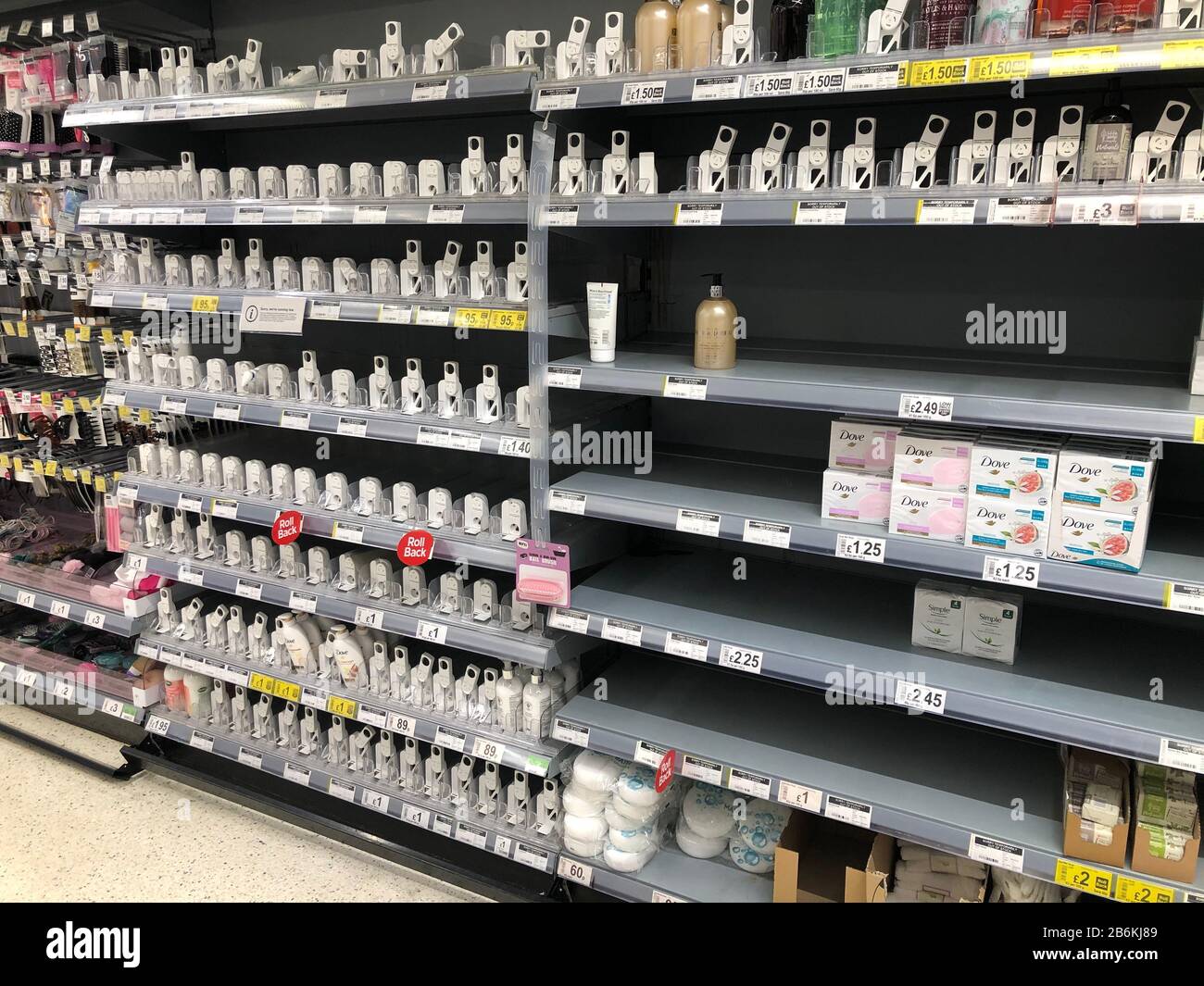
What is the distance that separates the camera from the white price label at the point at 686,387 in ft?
6.63

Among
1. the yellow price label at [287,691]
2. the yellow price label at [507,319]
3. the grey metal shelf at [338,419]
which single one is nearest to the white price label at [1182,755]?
the grey metal shelf at [338,419]

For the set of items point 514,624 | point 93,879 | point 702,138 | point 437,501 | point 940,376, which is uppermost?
point 702,138

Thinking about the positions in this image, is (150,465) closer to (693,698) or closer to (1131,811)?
(693,698)

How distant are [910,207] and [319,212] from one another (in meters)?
1.64

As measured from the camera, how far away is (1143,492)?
169cm

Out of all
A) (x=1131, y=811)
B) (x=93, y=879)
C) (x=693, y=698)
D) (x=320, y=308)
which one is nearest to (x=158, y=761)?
(x=93, y=879)

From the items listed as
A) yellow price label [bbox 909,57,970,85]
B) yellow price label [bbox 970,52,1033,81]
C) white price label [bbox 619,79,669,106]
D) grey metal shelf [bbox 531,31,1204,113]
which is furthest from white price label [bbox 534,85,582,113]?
yellow price label [bbox 970,52,1033,81]

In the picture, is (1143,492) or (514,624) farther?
(514,624)

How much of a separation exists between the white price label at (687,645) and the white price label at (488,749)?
65 cm

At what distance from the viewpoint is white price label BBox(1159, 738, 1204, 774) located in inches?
66.1

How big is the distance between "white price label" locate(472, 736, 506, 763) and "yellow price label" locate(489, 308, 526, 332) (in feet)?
3.86

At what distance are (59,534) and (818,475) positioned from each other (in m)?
3.50

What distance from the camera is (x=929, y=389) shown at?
1.84 meters

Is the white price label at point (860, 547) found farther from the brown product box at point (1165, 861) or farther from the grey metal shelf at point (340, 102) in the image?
the grey metal shelf at point (340, 102)
